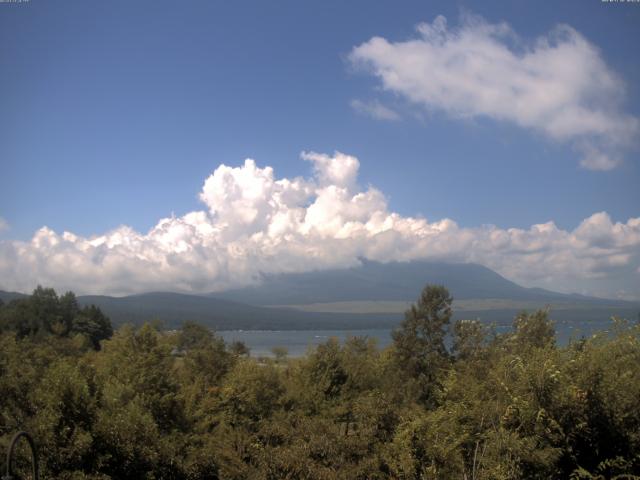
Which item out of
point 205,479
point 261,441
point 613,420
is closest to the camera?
point 613,420

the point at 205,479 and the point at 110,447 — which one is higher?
the point at 110,447

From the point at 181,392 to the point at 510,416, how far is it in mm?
17849

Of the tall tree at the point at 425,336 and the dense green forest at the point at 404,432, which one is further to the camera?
the tall tree at the point at 425,336

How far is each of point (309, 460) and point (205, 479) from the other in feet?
14.4

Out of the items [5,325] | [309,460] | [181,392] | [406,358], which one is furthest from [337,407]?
[5,325]

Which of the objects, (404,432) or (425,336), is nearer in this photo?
(404,432)

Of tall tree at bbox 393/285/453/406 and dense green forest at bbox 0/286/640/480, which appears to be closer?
dense green forest at bbox 0/286/640/480

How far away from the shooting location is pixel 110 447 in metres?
14.8

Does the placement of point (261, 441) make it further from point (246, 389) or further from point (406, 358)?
point (406, 358)

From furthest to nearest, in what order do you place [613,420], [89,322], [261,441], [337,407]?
[89,322] < [337,407] < [261,441] < [613,420]

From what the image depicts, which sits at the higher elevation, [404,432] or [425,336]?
[404,432]

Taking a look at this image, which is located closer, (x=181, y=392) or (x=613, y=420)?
(x=613, y=420)

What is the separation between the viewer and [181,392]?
2675cm

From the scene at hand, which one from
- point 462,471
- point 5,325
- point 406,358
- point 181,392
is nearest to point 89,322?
point 5,325
